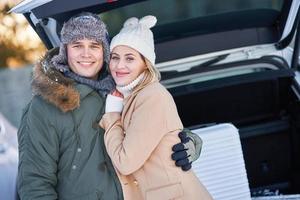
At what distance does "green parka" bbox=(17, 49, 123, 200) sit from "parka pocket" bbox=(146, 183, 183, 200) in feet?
0.41

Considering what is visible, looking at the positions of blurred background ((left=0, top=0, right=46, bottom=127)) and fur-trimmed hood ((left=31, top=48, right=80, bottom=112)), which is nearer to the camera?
fur-trimmed hood ((left=31, top=48, right=80, bottom=112))

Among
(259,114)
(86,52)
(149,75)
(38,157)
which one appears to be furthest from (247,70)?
(38,157)

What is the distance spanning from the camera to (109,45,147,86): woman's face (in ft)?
8.29

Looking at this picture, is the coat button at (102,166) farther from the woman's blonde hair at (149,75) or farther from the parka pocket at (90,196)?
the woman's blonde hair at (149,75)

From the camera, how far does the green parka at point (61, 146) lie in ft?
7.87

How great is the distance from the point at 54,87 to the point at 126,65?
0.31 m

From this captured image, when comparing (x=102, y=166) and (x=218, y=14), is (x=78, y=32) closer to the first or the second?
(x=102, y=166)

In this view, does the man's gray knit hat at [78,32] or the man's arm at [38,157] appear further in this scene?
the man's gray knit hat at [78,32]

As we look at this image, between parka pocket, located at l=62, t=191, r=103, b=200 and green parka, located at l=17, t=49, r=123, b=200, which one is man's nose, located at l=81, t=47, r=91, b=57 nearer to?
green parka, located at l=17, t=49, r=123, b=200

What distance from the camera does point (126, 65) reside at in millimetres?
2527

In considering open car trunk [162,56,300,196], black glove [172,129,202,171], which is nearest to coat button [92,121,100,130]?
black glove [172,129,202,171]

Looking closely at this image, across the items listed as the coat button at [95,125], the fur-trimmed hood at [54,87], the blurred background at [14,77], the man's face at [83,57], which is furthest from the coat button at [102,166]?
the blurred background at [14,77]

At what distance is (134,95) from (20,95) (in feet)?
22.5

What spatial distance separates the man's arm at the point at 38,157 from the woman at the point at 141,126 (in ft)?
0.73
